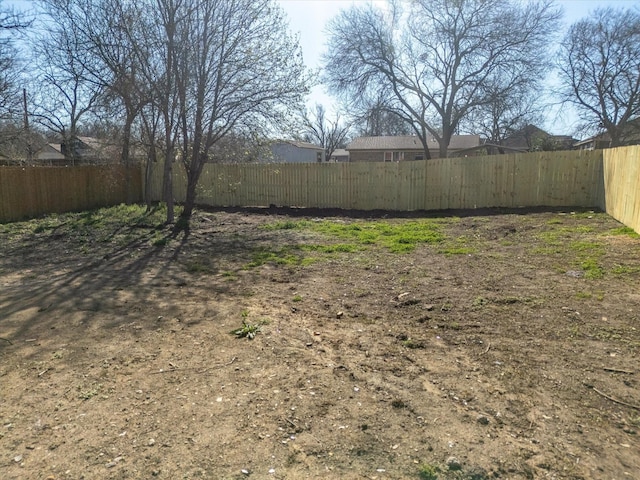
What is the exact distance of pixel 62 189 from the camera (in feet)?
47.1

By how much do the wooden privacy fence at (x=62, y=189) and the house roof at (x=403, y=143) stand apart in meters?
26.1

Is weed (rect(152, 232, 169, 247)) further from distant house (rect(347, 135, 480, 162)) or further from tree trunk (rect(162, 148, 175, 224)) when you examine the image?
distant house (rect(347, 135, 480, 162))

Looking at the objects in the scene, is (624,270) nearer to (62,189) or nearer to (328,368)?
(328,368)

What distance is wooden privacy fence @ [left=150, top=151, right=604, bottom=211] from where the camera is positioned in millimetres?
12227

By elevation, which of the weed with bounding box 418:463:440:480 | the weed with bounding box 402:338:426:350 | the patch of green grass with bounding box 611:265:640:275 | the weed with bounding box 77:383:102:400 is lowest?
the weed with bounding box 418:463:440:480

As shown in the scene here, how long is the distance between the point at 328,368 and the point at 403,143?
3835 centimetres

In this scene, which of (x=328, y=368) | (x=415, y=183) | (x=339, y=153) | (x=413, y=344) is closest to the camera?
(x=328, y=368)

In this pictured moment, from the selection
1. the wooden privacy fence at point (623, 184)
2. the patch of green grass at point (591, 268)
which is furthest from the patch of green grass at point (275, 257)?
the wooden privacy fence at point (623, 184)

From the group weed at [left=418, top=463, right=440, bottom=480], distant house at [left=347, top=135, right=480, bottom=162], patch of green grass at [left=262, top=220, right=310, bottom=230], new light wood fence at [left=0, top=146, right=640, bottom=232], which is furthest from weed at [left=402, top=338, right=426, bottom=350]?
distant house at [left=347, top=135, right=480, bottom=162]

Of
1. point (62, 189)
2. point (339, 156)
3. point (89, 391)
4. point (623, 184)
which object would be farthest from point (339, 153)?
point (89, 391)

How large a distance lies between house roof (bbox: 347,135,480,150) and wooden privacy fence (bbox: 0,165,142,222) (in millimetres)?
26092

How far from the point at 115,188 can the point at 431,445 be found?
54.6ft

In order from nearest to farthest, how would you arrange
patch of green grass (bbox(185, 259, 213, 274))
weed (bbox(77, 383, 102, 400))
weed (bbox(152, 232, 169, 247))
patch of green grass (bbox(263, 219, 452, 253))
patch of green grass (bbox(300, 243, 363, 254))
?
1. weed (bbox(77, 383, 102, 400))
2. patch of green grass (bbox(185, 259, 213, 274))
3. patch of green grass (bbox(300, 243, 363, 254))
4. patch of green grass (bbox(263, 219, 452, 253))
5. weed (bbox(152, 232, 169, 247))

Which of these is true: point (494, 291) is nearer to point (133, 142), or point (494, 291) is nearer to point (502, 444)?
point (502, 444)
